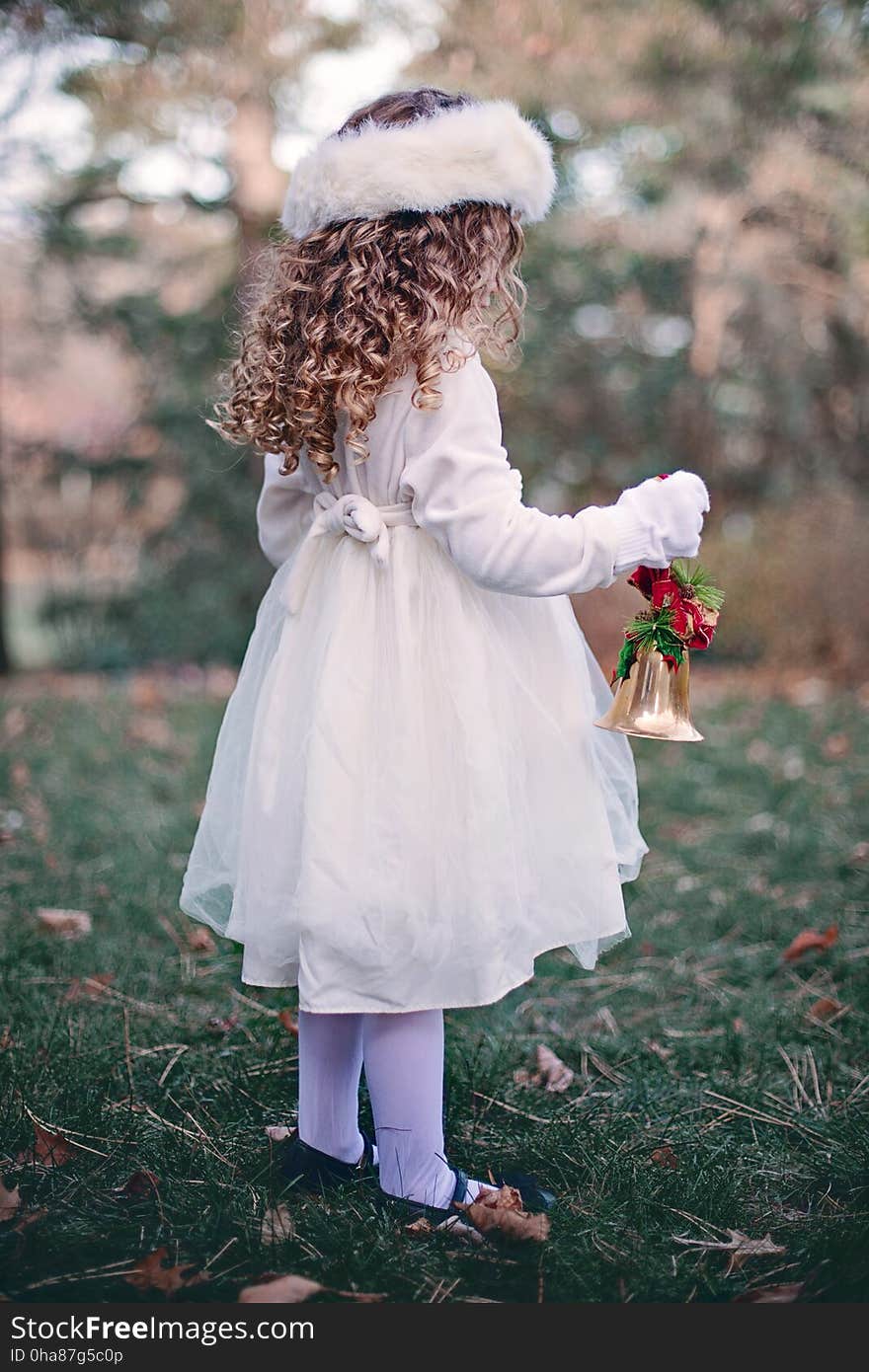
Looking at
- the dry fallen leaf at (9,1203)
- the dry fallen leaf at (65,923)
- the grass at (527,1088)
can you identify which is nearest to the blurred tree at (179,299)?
the grass at (527,1088)

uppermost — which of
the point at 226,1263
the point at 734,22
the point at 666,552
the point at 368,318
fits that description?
the point at 734,22

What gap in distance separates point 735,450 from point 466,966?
404 inches

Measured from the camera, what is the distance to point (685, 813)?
15.5 feet

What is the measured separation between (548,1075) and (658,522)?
1.26m

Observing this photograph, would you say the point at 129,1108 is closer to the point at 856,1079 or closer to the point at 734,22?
the point at 856,1079

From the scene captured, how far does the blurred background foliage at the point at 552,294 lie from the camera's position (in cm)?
755

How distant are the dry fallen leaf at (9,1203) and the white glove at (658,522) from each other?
142cm

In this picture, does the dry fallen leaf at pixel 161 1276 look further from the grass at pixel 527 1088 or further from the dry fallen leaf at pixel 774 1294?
the dry fallen leaf at pixel 774 1294

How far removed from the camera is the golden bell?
2152mm

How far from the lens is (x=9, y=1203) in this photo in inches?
82.5

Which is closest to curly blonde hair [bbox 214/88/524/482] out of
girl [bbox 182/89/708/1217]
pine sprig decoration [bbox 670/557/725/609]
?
girl [bbox 182/89/708/1217]

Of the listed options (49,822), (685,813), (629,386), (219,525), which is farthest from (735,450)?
(49,822)

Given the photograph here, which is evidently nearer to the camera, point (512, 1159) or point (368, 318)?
point (368, 318)

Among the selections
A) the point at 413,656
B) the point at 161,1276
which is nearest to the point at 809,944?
the point at 413,656
